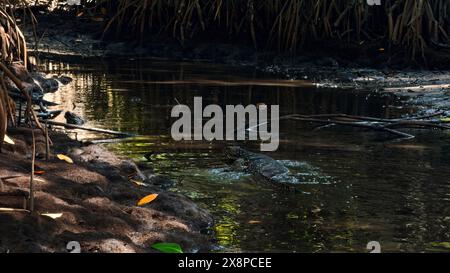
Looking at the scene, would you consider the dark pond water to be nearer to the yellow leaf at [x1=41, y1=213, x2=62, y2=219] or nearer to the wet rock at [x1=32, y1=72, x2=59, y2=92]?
the wet rock at [x1=32, y1=72, x2=59, y2=92]

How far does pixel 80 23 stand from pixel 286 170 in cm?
1273

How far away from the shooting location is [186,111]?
953 centimetres

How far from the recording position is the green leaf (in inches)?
174

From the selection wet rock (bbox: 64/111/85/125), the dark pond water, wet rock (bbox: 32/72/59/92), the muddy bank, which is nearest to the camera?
the muddy bank

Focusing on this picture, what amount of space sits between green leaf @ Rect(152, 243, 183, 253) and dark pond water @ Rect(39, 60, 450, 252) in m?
0.34

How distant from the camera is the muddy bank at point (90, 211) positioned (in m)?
4.18

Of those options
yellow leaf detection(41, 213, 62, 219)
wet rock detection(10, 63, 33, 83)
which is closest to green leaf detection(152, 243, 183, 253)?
yellow leaf detection(41, 213, 62, 219)

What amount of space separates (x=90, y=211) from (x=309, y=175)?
7.06ft

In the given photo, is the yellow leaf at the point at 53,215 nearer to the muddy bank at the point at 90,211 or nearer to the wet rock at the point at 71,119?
the muddy bank at the point at 90,211

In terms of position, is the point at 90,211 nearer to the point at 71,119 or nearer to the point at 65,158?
the point at 65,158

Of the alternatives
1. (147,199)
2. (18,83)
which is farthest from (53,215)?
(18,83)

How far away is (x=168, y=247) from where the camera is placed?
446 centimetres

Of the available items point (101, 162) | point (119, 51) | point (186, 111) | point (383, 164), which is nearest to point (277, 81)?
point (186, 111)
